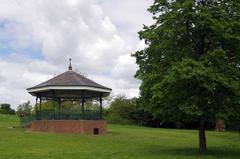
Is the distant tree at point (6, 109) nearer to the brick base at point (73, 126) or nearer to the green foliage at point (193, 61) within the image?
the brick base at point (73, 126)

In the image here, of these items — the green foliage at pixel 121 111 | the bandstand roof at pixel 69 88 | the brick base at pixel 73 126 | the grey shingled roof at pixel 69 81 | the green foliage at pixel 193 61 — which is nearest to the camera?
the green foliage at pixel 193 61

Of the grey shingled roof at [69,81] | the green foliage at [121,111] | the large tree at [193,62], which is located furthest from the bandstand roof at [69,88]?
the green foliage at [121,111]

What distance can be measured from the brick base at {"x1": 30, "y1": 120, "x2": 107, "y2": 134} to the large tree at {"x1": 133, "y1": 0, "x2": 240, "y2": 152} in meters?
17.0

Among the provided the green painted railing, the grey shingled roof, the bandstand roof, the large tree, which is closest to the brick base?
the green painted railing

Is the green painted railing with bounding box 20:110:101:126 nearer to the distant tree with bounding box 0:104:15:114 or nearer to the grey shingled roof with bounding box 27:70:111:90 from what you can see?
the grey shingled roof with bounding box 27:70:111:90

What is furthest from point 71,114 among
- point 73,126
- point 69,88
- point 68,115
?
point 69,88

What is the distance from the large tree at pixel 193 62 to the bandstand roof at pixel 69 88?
17093mm

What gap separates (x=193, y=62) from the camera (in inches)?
1045

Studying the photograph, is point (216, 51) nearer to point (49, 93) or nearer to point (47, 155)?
point (47, 155)

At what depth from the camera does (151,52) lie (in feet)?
97.5

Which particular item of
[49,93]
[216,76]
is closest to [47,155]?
[216,76]

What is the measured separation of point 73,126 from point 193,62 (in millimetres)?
21873

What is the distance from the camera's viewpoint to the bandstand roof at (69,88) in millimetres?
46250

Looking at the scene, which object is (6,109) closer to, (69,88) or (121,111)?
(121,111)
